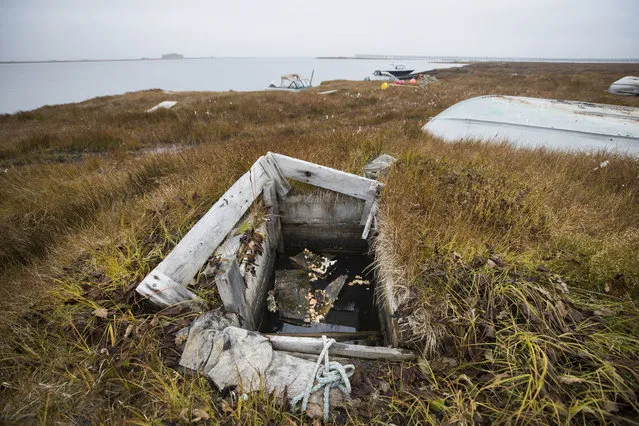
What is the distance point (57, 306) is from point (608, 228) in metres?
6.13

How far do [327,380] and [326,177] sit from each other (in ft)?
8.93

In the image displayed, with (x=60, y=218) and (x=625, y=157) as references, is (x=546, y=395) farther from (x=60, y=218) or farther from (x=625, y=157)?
(x=625, y=157)

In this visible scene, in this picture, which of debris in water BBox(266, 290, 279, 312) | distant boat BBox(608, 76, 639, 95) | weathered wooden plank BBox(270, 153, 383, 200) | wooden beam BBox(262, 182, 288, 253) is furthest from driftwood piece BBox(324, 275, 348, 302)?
distant boat BBox(608, 76, 639, 95)

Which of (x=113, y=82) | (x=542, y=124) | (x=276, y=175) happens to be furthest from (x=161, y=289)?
(x=113, y=82)

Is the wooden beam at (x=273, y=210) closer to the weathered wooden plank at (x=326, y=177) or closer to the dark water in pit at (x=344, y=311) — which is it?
the weathered wooden plank at (x=326, y=177)

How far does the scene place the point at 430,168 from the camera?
448 cm

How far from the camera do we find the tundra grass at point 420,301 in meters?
1.73

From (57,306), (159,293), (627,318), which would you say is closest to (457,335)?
(627,318)

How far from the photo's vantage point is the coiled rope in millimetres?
1911

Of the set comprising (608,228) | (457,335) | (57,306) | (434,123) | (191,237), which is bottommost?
(457,335)

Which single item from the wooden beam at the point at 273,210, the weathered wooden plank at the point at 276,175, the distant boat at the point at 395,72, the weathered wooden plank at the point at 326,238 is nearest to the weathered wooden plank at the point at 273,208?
the wooden beam at the point at 273,210

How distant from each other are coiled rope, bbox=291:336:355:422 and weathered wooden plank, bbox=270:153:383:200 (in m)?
2.41

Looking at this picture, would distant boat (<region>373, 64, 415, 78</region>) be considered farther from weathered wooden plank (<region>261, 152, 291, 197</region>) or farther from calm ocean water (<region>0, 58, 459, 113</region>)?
weathered wooden plank (<region>261, 152, 291, 197</region>)

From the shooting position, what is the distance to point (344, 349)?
2283 millimetres
